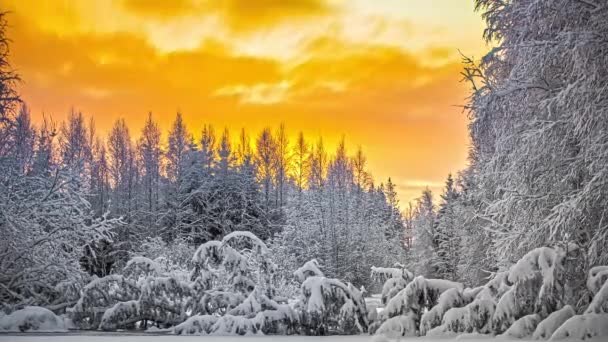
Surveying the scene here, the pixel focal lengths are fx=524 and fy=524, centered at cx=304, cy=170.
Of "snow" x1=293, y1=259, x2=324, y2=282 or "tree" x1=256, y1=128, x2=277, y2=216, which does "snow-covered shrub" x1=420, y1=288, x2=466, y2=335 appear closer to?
"snow" x1=293, y1=259, x2=324, y2=282

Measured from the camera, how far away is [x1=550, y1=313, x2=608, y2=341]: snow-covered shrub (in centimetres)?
738

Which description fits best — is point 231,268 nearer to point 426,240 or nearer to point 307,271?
point 307,271

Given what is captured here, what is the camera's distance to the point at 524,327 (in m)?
8.51

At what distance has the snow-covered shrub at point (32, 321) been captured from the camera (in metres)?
11.5

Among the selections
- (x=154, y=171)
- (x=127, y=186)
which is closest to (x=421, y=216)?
(x=154, y=171)

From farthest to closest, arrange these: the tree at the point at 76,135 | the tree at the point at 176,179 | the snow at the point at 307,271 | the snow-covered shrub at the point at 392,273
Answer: the tree at the point at 76,135
the tree at the point at 176,179
the snow at the point at 307,271
the snow-covered shrub at the point at 392,273

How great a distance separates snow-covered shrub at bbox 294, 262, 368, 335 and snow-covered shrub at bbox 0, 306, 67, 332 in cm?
557

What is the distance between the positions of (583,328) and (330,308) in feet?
16.1

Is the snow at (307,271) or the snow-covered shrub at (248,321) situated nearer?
the snow-covered shrub at (248,321)

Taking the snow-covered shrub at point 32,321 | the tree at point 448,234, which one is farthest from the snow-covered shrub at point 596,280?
the tree at point 448,234

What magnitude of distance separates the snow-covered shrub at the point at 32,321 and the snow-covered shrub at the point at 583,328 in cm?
1018

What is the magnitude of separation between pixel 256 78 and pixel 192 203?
55.2 ft

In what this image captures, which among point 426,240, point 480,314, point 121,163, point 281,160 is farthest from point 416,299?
Result: point 121,163

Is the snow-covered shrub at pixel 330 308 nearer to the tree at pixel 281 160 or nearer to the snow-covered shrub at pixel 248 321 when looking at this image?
the snow-covered shrub at pixel 248 321
